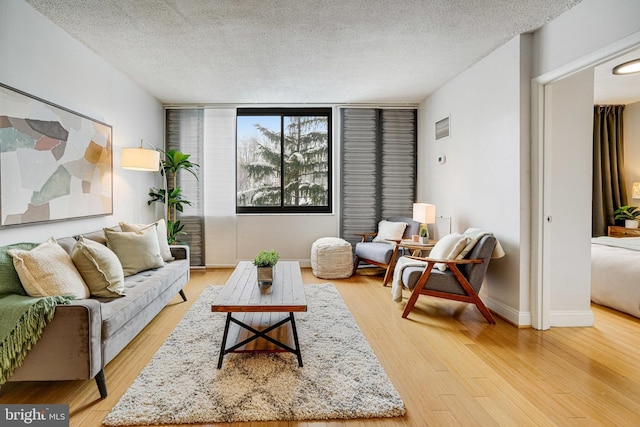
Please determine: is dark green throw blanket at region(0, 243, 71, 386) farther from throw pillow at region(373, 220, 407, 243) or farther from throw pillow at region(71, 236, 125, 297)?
throw pillow at region(373, 220, 407, 243)

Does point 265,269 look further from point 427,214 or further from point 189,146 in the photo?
point 189,146

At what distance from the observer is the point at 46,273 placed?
2176 millimetres

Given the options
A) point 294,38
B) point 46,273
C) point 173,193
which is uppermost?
point 294,38

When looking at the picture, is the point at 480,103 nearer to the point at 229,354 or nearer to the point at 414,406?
the point at 414,406

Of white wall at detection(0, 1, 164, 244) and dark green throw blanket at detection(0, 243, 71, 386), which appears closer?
dark green throw blanket at detection(0, 243, 71, 386)

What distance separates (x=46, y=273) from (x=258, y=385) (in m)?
1.43

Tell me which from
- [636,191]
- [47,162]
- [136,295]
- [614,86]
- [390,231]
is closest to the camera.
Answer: [136,295]

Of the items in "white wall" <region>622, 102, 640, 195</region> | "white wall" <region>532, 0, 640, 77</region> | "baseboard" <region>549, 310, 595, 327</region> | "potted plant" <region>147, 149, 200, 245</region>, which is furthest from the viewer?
"white wall" <region>622, 102, 640, 195</region>

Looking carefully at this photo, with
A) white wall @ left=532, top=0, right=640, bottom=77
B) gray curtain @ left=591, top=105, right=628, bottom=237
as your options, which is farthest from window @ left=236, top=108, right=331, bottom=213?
gray curtain @ left=591, top=105, right=628, bottom=237

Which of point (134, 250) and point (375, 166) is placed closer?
point (134, 250)

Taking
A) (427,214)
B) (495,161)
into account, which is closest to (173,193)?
(427,214)

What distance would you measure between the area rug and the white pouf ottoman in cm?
204

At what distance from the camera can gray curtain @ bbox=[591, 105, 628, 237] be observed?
5.82 meters

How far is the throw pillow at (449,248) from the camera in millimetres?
3402
